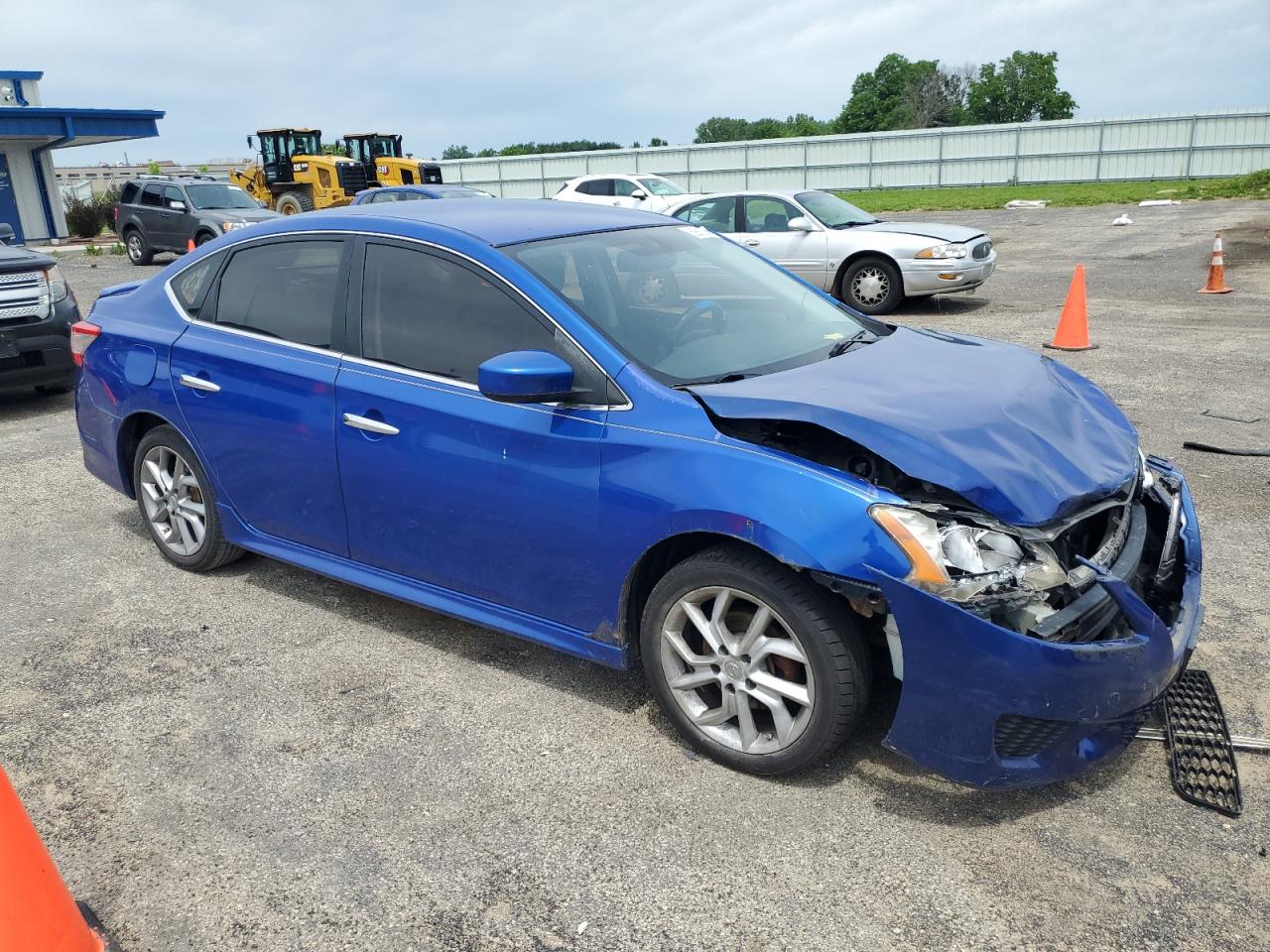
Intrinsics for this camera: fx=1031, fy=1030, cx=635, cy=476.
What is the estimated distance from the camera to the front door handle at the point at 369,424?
12.3 ft

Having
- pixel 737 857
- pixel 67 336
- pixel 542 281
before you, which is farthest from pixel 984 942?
pixel 67 336

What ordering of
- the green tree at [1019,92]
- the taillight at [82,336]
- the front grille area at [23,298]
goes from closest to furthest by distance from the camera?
the taillight at [82,336]
the front grille area at [23,298]
the green tree at [1019,92]

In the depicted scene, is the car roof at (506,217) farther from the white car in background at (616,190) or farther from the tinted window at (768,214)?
the white car in background at (616,190)

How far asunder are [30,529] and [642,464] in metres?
4.25

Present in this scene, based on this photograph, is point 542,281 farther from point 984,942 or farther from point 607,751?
point 984,942

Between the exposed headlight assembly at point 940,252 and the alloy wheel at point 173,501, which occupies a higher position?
the exposed headlight assembly at point 940,252

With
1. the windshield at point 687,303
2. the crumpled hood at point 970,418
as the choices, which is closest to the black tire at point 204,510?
the windshield at point 687,303

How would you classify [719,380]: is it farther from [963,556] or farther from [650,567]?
[963,556]

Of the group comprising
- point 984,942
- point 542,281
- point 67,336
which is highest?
point 542,281

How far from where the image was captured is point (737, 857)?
9.30 ft

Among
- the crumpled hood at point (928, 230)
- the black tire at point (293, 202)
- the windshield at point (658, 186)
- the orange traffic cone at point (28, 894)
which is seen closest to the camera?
the orange traffic cone at point (28, 894)

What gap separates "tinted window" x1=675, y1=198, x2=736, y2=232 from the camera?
13.7m

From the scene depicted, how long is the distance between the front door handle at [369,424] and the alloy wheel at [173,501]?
1.24 meters

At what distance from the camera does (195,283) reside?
4.72m
